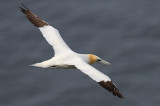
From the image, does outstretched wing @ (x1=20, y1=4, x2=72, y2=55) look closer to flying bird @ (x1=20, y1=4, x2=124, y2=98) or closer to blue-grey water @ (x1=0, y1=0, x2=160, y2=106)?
flying bird @ (x1=20, y1=4, x2=124, y2=98)

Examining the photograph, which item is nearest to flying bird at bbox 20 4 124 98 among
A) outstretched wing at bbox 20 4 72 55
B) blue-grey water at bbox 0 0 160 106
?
outstretched wing at bbox 20 4 72 55

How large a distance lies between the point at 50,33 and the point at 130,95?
6.68 metres

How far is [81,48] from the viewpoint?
116 feet

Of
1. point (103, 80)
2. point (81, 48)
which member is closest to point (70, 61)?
point (103, 80)

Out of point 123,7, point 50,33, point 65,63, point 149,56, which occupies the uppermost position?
point 123,7

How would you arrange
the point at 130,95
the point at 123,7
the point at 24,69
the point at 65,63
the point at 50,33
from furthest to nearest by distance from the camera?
the point at 123,7 → the point at 24,69 → the point at 130,95 → the point at 50,33 → the point at 65,63

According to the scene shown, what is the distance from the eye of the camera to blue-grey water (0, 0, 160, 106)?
3334 centimetres

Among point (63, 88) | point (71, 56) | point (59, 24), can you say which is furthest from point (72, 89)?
point (71, 56)

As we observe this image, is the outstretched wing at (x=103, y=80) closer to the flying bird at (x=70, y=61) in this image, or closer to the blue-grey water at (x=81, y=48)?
the flying bird at (x=70, y=61)

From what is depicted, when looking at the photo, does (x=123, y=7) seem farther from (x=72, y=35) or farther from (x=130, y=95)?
(x=130, y=95)

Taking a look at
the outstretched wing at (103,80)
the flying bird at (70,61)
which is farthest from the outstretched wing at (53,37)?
the outstretched wing at (103,80)

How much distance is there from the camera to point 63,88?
33.5m

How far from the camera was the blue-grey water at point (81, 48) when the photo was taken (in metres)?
33.3

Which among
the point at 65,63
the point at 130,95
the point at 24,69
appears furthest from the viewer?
the point at 24,69
